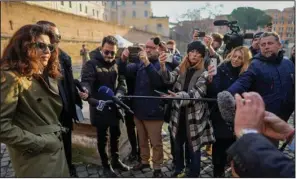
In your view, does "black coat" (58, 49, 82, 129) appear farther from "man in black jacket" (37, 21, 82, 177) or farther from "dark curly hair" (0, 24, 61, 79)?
"dark curly hair" (0, 24, 61, 79)

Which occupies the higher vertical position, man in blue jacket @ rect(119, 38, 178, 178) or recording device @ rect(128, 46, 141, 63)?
recording device @ rect(128, 46, 141, 63)

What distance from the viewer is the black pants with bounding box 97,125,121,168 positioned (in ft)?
11.4

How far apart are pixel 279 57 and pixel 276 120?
1.86 meters

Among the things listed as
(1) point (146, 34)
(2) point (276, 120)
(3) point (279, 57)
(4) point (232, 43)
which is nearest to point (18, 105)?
(2) point (276, 120)

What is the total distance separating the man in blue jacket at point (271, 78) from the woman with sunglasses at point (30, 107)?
6.27 ft

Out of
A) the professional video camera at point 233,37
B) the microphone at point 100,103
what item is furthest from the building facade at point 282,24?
the microphone at point 100,103

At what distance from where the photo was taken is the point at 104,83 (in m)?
3.34

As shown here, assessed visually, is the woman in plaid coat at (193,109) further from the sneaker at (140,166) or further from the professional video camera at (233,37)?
the professional video camera at (233,37)

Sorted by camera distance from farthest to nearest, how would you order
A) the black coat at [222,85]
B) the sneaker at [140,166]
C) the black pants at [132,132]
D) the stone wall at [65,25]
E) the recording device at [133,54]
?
the stone wall at [65,25], the recording device at [133,54], the black pants at [132,132], the sneaker at [140,166], the black coat at [222,85]

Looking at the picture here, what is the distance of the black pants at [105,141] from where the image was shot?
3469 mm

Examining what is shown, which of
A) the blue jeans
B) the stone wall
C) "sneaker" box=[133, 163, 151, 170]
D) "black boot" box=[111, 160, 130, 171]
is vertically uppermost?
the stone wall

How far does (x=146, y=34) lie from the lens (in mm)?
42906

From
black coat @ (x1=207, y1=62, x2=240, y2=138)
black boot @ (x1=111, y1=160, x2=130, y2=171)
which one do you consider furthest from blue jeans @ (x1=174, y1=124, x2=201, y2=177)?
black boot @ (x1=111, y1=160, x2=130, y2=171)

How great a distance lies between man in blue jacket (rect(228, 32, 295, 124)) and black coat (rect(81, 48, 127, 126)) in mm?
1626
